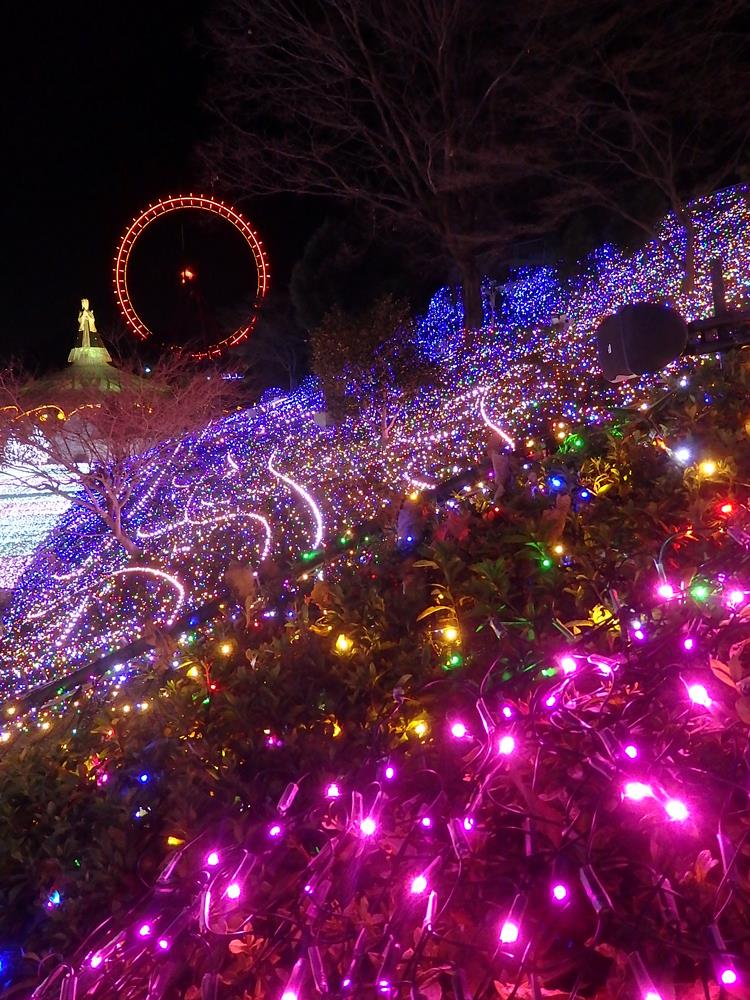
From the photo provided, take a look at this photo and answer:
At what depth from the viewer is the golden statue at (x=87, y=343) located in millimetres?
23828

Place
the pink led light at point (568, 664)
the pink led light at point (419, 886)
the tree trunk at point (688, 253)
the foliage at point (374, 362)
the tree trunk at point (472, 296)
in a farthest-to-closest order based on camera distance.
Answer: the tree trunk at point (472, 296)
the foliage at point (374, 362)
the tree trunk at point (688, 253)
the pink led light at point (568, 664)
the pink led light at point (419, 886)

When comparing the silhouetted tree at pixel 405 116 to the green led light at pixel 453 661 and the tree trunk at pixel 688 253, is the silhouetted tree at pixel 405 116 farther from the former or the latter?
the green led light at pixel 453 661

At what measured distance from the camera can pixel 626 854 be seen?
1165 millimetres

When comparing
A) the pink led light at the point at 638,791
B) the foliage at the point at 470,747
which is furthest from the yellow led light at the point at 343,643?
the pink led light at the point at 638,791

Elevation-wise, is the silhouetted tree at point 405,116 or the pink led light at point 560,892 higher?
the silhouetted tree at point 405,116

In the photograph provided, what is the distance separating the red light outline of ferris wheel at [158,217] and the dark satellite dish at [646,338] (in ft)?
50.4

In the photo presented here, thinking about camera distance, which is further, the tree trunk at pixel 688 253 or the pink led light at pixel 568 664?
the tree trunk at pixel 688 253

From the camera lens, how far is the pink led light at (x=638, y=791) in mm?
1188

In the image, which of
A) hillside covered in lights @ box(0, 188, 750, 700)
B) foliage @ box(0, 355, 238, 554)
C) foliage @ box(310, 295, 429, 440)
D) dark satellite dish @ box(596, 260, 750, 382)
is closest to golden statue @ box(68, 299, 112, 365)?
hillside covered in lights @ box(0, 188, 750, 700)

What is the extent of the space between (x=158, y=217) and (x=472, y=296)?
25.2ft

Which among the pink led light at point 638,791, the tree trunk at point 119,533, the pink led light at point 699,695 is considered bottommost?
the pink led light at point 638,791

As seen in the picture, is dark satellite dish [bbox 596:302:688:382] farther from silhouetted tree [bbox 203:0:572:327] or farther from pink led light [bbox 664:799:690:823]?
silhouetted tree [bbox 203:0:572:327]

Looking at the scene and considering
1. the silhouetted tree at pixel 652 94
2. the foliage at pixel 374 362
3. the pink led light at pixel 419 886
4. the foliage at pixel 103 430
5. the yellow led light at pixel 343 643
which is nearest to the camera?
the pink led light at pixel 419 886

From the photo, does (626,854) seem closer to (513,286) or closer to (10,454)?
(10,454)
